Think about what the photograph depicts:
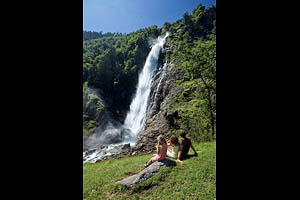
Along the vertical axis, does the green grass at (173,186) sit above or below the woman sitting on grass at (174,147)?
below

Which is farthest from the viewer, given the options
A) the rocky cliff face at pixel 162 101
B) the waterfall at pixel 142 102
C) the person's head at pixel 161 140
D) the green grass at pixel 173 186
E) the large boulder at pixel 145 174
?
the waterfall at pixel 142 102

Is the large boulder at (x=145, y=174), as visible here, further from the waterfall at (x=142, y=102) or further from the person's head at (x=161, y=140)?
the waterfall at (x=142, y=102)

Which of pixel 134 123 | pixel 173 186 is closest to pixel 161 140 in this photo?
pixel 173 186

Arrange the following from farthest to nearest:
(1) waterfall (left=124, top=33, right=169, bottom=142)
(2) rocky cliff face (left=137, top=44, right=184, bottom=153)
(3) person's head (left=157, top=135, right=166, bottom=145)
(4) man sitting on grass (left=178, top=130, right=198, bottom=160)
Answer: (1) waterfall (left=124, top=33, right=169, bottom=142) → (2) rocky cliff face (left=137, top=44, right=184, bottom=153) → (4) man sitting on grass (left=178, top=130, right=198, bottom=160) → (3) person's head (left=157, top=135, right=166, bottom=145)

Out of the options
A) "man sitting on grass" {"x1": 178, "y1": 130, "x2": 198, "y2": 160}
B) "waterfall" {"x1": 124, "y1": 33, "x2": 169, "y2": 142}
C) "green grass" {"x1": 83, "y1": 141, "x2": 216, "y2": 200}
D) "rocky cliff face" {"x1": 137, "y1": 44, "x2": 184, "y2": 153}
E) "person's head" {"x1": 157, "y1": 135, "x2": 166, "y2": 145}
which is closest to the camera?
"green grass" {"x1": 83, "y1": 141, "x2": 216, "y2": 200}

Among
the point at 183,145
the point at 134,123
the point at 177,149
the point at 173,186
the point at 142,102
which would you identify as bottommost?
the point at 134,123

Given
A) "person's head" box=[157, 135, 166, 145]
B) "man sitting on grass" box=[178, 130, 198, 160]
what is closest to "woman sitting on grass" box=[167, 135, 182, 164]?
"man sitting on grass" box=[178, 130, 198, 160]

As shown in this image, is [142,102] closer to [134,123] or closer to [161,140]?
[134,123]

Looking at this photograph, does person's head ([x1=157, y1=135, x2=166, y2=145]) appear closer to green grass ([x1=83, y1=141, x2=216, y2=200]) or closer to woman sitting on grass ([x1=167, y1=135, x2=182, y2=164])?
woman sitting on grass ([x1=167, y1=135, x2=182, y2=164])

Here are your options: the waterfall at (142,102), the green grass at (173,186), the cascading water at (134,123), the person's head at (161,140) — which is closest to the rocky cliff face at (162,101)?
the waterfall at (142,102)

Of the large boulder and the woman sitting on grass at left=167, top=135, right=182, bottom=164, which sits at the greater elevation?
the woman sitting on grass at left=167, top=135, right=182, bottom=164
